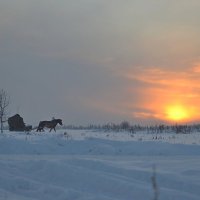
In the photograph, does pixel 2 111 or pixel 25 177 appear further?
pixel 2 111

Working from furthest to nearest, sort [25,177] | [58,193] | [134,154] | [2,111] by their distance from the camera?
[2,111] → [134,154] → [25,177] → [58,193]

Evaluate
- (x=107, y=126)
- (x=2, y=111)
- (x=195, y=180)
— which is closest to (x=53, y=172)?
(x=195, y=180)

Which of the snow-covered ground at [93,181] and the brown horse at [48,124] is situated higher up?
the brown horse at [48,124]

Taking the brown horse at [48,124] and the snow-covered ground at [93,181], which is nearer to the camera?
the snow-covered ground at [93,181]

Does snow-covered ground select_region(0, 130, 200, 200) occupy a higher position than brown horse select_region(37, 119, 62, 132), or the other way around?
brown horse select_region(37, 119, 62, 132)

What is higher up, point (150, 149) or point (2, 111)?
point (2, 111)

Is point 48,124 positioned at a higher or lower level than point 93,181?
higher

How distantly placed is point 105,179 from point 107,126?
56.2m

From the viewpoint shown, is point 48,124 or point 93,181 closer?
point 93,181

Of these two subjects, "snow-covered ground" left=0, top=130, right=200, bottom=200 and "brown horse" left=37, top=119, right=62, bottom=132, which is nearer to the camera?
"snow-covered ground" left=0, top=130, right=200, bottom=200

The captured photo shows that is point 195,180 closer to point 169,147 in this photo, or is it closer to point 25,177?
point 25,177

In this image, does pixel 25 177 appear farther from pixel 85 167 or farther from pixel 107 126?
pixel 107 126

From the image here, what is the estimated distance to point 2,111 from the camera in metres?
48.2

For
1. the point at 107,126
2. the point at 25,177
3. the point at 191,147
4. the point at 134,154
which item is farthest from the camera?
the point at 107,126
